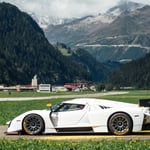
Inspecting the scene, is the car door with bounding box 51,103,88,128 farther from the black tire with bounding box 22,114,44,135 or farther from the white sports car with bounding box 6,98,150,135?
the black tire with bounding box 22,114,44,135

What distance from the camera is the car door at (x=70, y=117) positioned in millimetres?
17359

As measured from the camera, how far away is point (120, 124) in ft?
55.1

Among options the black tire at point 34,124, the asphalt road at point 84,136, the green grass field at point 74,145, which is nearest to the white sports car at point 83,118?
the black tire at point 34,124

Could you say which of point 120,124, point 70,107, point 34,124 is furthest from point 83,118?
point 34,124

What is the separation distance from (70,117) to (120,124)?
184 cm

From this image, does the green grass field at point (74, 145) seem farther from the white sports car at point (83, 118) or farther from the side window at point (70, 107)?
the side window at point (70, 107)

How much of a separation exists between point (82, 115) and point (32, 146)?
14.9 feet

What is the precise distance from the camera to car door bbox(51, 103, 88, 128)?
1736cm

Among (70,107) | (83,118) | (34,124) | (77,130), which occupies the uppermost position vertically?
(70,107)

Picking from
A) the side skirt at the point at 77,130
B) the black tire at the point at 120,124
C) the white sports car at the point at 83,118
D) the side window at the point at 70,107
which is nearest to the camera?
the black tire at the point at 120,124

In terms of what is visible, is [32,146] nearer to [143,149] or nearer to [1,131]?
[143,149]

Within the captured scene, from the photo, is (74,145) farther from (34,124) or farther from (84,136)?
(34,124)

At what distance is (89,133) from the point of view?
1759cm

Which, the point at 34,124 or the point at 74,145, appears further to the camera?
the point at 34,124
